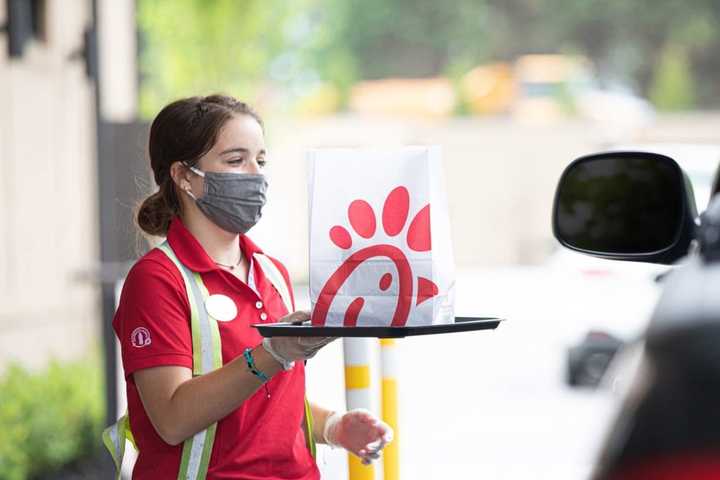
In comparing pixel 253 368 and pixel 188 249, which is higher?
pixel 188 249

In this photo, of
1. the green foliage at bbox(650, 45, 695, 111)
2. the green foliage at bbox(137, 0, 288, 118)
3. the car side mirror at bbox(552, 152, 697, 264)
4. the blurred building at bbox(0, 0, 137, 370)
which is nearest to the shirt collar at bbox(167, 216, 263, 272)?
the car side mirror at bbox(552, 152, 697, 264)

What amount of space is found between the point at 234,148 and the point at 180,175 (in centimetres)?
14

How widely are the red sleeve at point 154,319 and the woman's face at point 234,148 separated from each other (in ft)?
0.78

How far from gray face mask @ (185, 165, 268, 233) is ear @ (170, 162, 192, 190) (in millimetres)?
12

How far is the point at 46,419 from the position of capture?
25.5 feet

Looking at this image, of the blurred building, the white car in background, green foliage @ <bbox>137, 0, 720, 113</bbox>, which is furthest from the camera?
green foliage @ <bbox>137, 0, 720, 113</bbox>

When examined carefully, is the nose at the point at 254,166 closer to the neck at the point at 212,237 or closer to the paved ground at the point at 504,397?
the neck at the point at 212,237

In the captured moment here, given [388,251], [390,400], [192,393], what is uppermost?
[388,251]

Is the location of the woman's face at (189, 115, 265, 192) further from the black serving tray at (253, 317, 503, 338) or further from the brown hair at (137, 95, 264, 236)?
the black serving tray at (253, 317, 503, 338)

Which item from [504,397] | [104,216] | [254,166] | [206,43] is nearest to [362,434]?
[254,166]

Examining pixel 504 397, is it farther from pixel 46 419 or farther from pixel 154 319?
pixel 154 319

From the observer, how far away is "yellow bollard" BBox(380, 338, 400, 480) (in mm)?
3770

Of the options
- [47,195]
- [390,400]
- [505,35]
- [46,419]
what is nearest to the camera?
[390,400]

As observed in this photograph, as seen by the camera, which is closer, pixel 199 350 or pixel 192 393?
pixel 192 393
